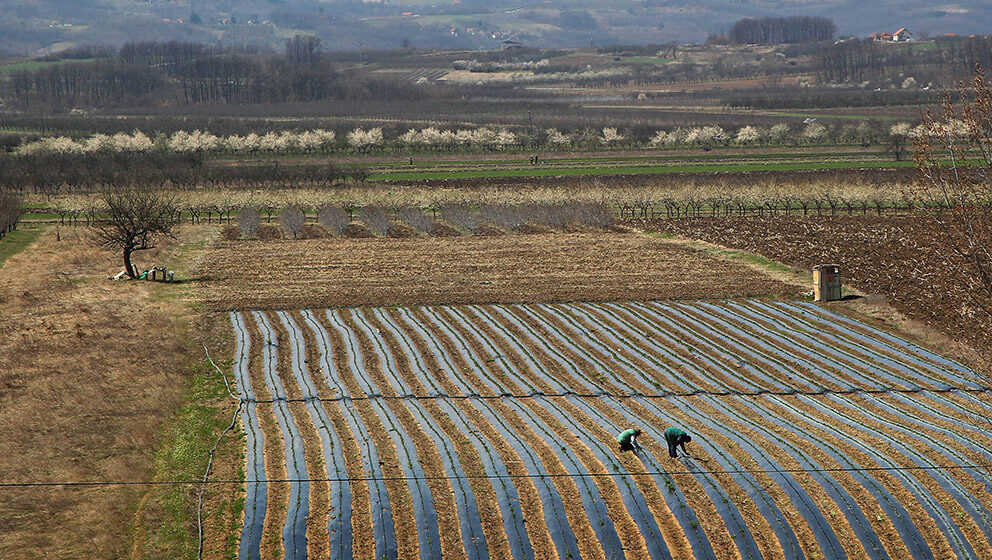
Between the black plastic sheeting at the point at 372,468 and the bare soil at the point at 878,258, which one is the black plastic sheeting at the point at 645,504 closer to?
the black plastic sheeting at the point at 372,468

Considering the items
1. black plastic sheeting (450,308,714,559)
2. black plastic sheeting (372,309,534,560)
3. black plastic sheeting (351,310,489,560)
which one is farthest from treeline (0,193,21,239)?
black plastic sheeting (450,308,714,559)

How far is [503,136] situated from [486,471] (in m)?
96.3

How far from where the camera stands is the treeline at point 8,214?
2029 inches

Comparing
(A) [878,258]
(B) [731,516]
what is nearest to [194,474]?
(B) [731,516]

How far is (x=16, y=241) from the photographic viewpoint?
51312 mm

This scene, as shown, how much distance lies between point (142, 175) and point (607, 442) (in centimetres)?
6507

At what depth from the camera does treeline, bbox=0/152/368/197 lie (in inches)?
2955

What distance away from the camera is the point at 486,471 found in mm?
18922

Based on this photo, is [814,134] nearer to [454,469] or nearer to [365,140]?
[365,140]

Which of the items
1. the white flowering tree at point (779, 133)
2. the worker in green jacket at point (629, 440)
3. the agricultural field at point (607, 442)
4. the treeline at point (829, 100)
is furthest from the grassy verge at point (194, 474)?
the treeline at point (829, 100)

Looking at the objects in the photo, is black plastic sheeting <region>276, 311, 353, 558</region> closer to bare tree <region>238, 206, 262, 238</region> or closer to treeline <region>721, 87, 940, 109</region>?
bare tree <region>238, 206, 262, 238</region>

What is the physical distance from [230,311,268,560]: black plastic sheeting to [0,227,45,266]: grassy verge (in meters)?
23.5

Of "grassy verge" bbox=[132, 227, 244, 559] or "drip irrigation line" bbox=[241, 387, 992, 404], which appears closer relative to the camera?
"grassy verge" bbox=[132, 227, 244, 559]

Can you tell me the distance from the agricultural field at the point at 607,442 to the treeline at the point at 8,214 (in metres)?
27.0
